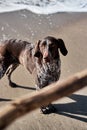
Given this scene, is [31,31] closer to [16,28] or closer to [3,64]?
[16,28]

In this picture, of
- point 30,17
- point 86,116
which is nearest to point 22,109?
point 86,116

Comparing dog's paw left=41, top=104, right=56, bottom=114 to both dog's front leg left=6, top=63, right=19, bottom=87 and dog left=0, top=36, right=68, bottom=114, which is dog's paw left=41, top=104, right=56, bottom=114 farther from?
dog's front leg left=6, top=63, right=19, bottom=87

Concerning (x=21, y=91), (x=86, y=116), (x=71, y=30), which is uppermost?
(x=71, y=30)

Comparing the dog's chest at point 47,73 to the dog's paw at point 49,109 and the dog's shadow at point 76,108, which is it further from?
the dog's shadow at point 76,108

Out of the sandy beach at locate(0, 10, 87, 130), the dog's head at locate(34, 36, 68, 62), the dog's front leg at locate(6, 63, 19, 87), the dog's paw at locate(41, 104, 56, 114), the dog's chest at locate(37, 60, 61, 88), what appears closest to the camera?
the dog's head at locate(34, 36, 68, 62)

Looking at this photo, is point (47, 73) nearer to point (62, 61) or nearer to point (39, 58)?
point (39, 58)

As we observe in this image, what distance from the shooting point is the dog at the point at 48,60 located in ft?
16.3

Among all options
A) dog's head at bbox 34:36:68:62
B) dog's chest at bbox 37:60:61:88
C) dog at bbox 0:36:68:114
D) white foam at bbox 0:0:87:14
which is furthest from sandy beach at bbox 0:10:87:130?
dog's head at bbox 34:36:68:62

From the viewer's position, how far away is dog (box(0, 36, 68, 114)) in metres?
5.03

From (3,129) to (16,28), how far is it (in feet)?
23.2

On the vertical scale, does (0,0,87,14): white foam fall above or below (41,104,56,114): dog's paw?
above

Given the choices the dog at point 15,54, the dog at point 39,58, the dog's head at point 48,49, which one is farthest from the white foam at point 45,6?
the dog's head at point 48,49

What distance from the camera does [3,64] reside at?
6027mm

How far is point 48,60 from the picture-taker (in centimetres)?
502
